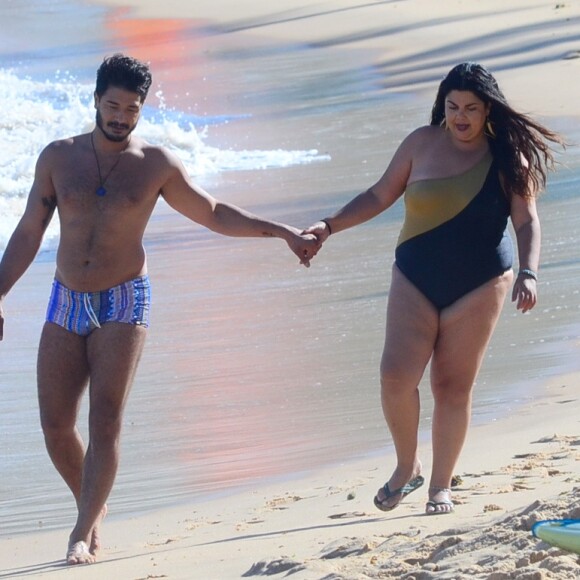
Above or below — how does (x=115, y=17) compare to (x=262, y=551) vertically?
above

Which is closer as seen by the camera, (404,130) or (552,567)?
(552,567)

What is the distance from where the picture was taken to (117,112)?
18.7 ft

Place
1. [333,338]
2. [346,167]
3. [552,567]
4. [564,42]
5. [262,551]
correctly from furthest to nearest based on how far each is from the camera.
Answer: [564,42] → [346,167] → [333,338] → [262,551] → [552,567]

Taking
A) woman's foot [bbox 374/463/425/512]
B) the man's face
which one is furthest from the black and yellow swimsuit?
the man's face

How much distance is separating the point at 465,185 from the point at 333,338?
2.99 meters

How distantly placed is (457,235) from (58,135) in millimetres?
14666

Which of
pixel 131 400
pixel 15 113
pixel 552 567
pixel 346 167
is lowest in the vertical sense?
pixel 552 567

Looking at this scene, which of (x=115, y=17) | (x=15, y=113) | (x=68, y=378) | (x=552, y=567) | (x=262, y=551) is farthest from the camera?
(x=115, y=17)

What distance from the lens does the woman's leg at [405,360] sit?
5.75m

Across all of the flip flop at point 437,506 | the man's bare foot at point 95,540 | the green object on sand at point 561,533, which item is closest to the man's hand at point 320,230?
the flip flop at point 437,506

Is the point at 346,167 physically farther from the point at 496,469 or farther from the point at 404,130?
the point at 496,469

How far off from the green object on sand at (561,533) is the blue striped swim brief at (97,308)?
1.82 m

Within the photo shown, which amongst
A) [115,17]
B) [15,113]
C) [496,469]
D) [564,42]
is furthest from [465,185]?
[115,17]

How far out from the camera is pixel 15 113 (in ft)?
68.7
